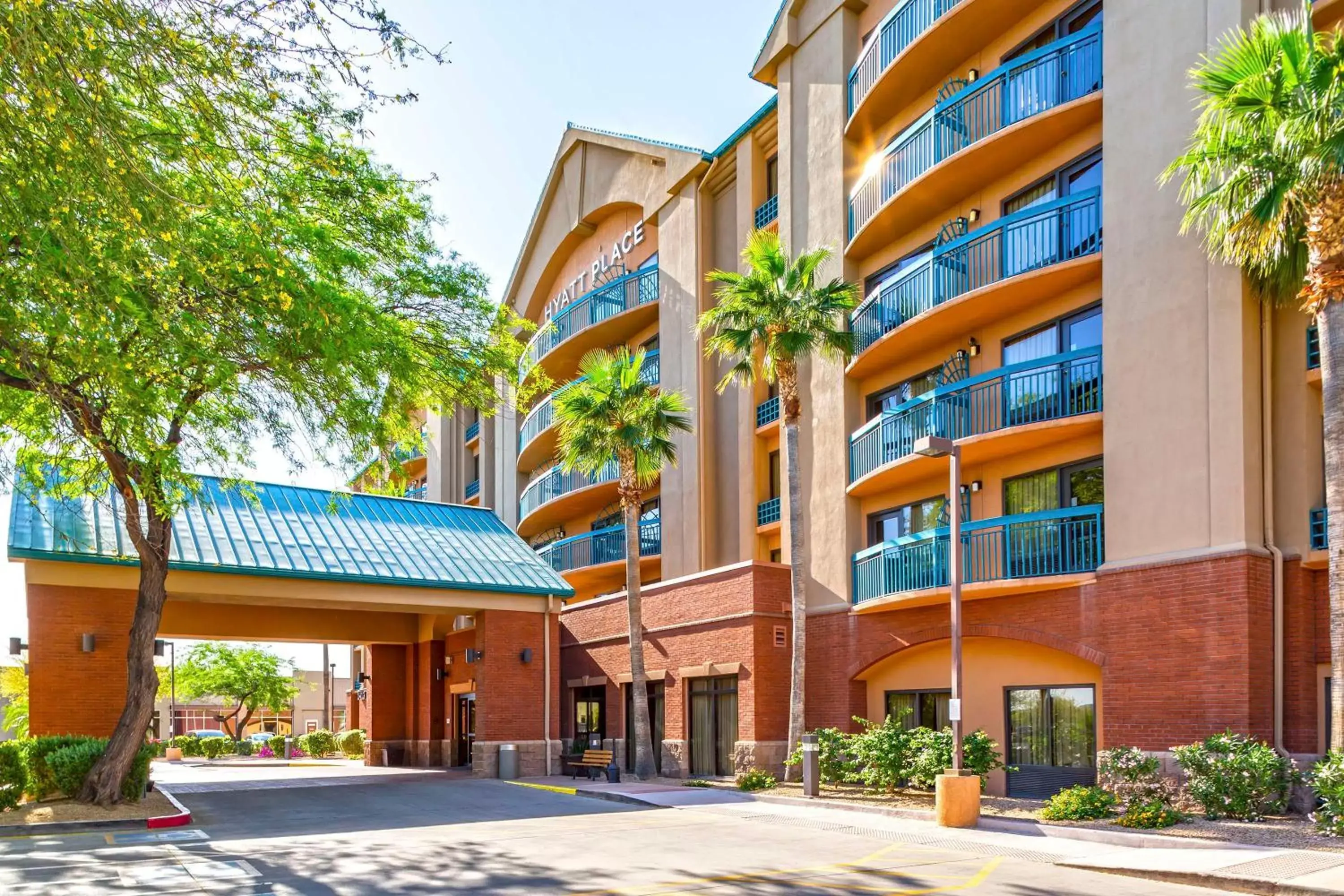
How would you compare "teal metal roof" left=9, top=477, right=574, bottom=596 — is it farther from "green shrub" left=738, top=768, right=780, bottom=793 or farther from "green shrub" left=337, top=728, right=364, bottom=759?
"green shrub" left=337, top=728, right=364, bottom=759

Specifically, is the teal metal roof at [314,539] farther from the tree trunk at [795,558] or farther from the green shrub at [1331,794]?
the green shrub at [1331,794]

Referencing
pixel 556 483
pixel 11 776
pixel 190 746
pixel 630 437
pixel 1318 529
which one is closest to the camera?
pixel 1318 529

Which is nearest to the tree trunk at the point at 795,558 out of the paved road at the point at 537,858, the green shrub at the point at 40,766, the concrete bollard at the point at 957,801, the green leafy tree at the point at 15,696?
the paved road at the point at 537,858

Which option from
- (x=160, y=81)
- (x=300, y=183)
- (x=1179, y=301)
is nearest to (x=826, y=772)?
(x=1179, y=301)

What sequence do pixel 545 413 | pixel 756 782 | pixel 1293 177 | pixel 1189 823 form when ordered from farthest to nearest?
pixel 545 413 → pixel 756 782 → pixel 1189 823 → pixel 1293 177

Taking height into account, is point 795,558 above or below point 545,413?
below

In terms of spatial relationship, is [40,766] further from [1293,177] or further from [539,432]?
[1293,177]

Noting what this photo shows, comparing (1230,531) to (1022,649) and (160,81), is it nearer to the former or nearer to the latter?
(1022,649)

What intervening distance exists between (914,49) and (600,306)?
15421 mm

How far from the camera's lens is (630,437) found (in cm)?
2817

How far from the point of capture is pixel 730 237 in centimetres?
3195

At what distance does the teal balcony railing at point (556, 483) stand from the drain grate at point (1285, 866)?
2295 cm

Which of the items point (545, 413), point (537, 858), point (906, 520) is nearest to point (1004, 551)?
point (906, 520)

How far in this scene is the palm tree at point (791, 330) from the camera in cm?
2388
